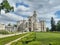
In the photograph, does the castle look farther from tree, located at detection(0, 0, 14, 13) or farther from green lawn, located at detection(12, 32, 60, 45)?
green lawn, located at detection(12, 32, 60, 45)

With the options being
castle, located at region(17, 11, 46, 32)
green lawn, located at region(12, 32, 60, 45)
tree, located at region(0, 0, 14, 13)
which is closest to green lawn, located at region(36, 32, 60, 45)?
green lawn, located at region(12, 32, 60, 45)

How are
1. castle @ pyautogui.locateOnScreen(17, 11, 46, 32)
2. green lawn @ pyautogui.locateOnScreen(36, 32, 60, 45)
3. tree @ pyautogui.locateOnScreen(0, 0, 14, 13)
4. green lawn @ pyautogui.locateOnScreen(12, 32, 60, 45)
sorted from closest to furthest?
green lawn @ pyautogui.locateOnScreen(12, 32, 60, 45), green lawn @ pyautogui.locateOnScreen(36, 32, 60, 45), tree @ pyautogui.locateOnScreen(0, 0, 14, 13), castle @ pyautogui.locateOnScreen(17, 11, 46, 32)

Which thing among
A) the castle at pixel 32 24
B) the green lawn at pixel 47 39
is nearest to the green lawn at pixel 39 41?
the green lawn at pixel 47 39

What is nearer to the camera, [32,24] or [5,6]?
[5,6]

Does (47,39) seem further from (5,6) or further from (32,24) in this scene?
(32,24)

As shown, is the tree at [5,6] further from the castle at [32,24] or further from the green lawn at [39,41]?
the castle at [32,24]

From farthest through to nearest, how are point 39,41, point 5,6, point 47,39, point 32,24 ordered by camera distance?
1. point 32,24
2. point 5,6
3. point 47,39
4. point 39,41

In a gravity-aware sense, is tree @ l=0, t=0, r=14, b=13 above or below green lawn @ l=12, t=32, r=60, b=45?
above

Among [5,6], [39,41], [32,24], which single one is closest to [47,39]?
[39,41]

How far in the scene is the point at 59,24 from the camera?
136 metres

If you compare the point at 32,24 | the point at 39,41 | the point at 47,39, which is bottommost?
the point at 47,39

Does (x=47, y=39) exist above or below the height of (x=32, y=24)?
below

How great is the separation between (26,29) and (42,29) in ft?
50.2

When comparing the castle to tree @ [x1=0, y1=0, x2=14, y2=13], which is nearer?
tree @ [x1=0, y1=0, x2=14, y2=13]
